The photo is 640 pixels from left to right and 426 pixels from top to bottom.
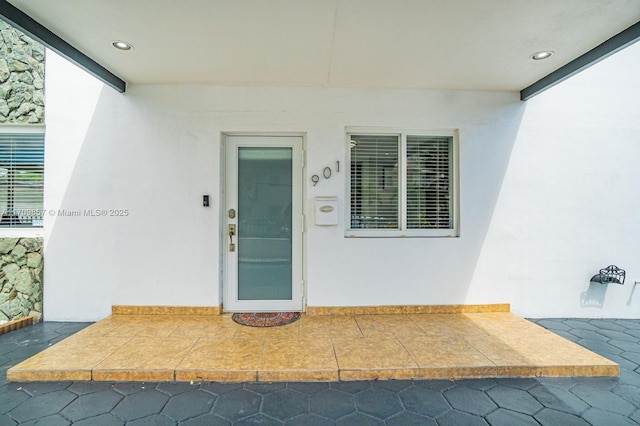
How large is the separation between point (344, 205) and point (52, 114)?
135 inches

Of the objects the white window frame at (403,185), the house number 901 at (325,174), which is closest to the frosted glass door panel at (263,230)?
the house number 901 at (325,174)

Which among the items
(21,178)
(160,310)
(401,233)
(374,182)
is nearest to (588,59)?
(374,182)

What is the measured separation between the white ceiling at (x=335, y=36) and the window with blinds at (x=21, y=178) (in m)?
1.43

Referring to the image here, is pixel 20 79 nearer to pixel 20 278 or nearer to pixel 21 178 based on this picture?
pixel 21 178

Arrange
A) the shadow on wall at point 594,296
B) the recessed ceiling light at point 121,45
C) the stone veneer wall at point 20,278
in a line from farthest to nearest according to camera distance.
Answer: the shadow on wall at point 594,296 < the stone veneer wall at point 20,278 < the recessed ceiling light at point 121,45

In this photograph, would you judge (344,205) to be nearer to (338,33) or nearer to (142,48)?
(338,33)

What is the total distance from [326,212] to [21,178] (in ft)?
11.5

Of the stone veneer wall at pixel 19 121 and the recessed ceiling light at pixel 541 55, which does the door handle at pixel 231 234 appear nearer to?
the stone veneer wall at pixel 19 121

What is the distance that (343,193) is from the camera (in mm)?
3418

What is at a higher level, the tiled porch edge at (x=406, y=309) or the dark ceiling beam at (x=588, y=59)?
the dark ceiling beam at (x=588, y=59)

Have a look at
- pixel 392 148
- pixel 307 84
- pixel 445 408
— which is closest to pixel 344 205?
pixel 392 148

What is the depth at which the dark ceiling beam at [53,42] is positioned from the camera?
2.15 metres

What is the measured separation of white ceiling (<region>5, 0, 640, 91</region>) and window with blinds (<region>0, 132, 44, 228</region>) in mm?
1429

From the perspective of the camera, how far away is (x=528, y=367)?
236cm
